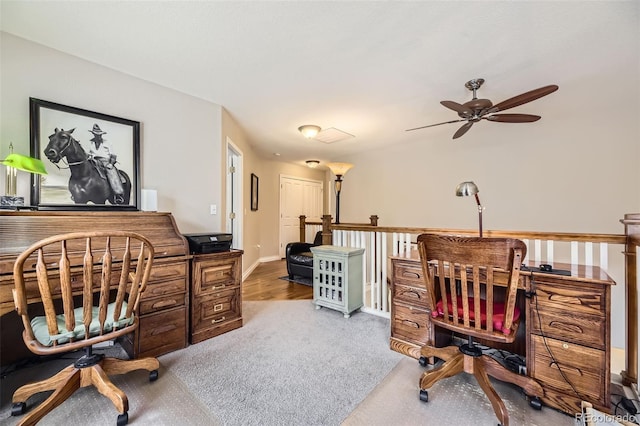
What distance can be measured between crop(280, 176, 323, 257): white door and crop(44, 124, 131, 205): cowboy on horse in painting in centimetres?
413

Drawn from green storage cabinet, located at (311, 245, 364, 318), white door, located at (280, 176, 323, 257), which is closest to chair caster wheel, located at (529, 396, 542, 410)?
green storage cabinet, located at (311, 245, 364, 318)

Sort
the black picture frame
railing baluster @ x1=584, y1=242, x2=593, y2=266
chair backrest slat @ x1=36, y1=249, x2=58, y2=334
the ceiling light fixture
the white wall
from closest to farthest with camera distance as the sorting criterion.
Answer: chair backrest slat @ x1=36, y1=249, x2=58, y2=334 < railing baluster @ x1=584, y1=242, x2=593, y2=266 < the white wall < the ceiling light fixture < the black picture frame

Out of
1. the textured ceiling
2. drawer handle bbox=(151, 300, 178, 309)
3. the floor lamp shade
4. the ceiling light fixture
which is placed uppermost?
the textured ceiling

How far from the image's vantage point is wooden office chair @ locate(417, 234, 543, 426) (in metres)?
1.28

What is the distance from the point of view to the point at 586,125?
3.24 m

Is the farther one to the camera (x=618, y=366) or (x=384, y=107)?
(x=384, y=107)

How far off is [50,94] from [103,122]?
35cm

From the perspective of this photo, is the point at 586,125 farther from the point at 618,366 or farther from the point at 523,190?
the point at 618,366

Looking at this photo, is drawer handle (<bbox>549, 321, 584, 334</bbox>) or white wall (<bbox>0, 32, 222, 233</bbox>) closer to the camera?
drawer handle (<bbox>549, 321, 584, 334</bbox>)

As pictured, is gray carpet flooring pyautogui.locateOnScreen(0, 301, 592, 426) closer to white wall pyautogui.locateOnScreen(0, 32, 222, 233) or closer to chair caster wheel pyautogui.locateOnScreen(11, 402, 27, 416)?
chair caster wheel pyautogui.locateOnScreen(11, 402, 27, 416)

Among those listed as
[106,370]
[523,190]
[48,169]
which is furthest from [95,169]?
[523,190]

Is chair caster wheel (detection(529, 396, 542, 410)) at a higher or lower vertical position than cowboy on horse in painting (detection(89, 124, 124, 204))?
lower

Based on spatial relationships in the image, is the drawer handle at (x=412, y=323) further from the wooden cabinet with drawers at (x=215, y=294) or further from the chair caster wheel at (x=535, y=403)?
the wooden cabinet with drawers at (x=215, y=294)

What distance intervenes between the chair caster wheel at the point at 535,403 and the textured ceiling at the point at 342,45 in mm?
2362
